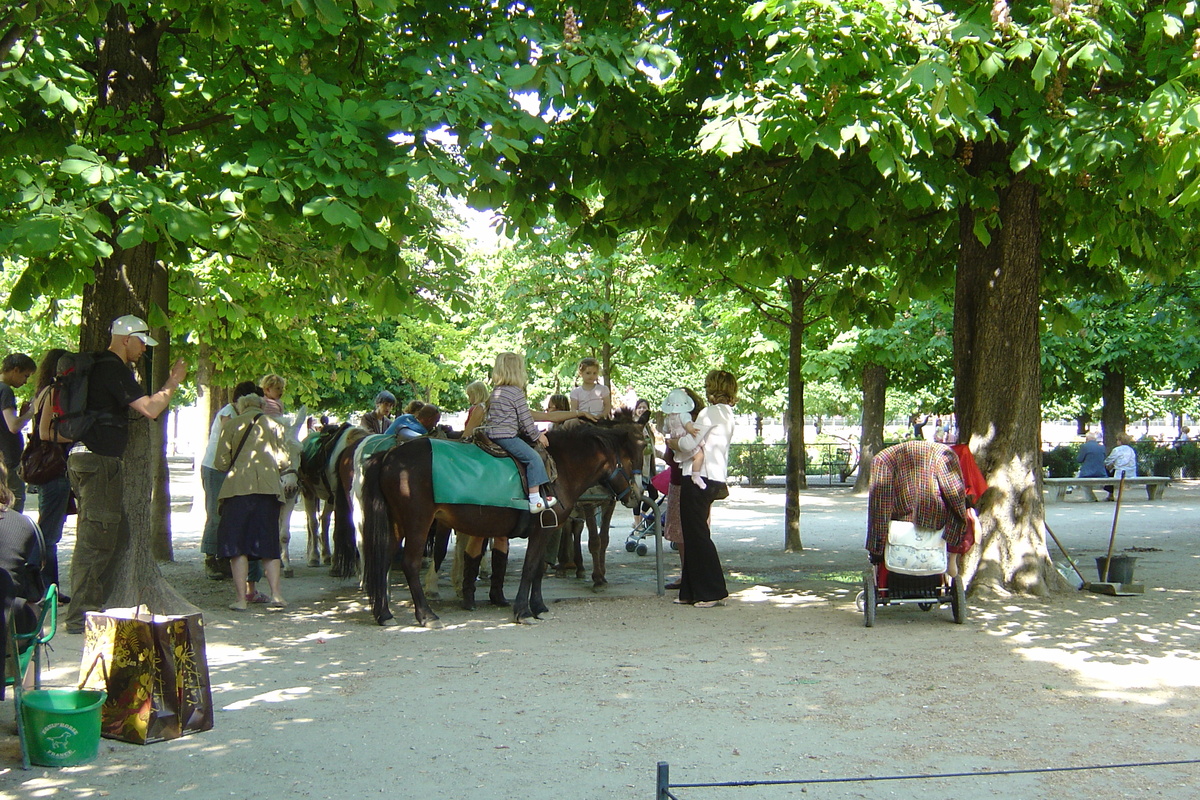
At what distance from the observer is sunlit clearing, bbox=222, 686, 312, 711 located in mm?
6484

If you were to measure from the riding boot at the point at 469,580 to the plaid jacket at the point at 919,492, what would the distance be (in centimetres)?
361

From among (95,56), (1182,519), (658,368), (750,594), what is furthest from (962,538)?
(658,368)

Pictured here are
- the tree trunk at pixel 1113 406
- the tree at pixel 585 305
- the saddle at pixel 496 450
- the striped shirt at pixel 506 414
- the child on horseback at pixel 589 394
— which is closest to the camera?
the striped shirt at pixel 506 414

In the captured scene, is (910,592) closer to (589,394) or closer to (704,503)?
(704,503)

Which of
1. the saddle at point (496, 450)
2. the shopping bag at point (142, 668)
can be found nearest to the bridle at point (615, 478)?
the saddle at point (496, 450)

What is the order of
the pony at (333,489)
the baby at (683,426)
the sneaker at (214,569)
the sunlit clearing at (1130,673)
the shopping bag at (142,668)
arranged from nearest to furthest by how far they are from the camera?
the shopping bag at (142,668)
the sunlit clearing at (1130,673)
the baby at (683,426)
the pony at (333,489)
the sneaker at (214,569)

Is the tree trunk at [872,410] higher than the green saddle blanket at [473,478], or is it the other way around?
the tree trunk at [872,410]

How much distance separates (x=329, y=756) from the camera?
18.0 feet

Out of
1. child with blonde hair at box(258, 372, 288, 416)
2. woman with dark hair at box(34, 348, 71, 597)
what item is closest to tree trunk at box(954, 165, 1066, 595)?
child with blonde hair at box(258, 372, 288, 416)

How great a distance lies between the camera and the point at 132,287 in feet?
29.2

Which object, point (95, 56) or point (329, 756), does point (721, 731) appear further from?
point (95, 56)

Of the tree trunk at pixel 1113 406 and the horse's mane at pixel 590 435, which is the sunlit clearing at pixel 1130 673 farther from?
the tree trunk at pixel 1113 406

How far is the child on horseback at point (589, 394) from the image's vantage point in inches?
483

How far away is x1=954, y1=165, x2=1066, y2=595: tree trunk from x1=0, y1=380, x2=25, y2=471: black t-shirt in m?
8.94
